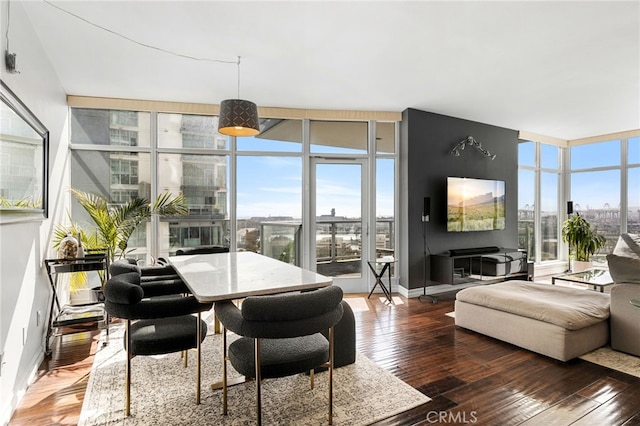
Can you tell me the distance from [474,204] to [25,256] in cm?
547

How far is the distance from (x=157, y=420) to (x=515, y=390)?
2.27 m

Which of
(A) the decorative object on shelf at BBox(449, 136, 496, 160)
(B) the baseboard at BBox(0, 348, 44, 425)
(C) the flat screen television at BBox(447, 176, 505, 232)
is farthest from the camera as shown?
(A) the decorative object on shelf at BBox(449, 136, 496, 160)

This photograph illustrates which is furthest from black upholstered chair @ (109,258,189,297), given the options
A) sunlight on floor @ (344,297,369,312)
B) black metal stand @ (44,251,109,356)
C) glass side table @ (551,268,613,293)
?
glass side table @ (551,268,613,293)

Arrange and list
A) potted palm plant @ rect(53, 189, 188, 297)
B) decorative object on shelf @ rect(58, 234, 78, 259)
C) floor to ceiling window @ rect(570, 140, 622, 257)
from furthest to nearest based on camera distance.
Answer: floor to ceiling window @ rect(570, 140, 622, 257) < potted palm plant @ rect(53, 189, 188, 297) < decorative object on shelf @ rect(58, 234, 78, 259)

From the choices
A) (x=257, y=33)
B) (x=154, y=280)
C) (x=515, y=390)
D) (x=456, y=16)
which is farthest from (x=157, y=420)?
(x=456, y=16)

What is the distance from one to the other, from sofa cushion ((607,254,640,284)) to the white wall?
4417 millimetres

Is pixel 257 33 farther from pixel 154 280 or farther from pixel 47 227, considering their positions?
pixel 47 227

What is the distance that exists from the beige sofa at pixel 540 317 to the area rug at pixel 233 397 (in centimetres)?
133

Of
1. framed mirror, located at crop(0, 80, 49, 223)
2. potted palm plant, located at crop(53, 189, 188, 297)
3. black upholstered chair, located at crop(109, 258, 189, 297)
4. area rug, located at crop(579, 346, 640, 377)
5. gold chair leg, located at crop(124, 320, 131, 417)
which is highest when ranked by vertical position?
framed mirror, located at crop(0, 80, 49, 223)

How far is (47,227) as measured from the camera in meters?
3.40

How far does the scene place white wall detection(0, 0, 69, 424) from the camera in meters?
2.19

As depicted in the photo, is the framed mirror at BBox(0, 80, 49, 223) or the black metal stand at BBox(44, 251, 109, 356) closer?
the framed mirror at BBox(0, 80, 49, 223)

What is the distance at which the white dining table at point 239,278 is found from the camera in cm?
183

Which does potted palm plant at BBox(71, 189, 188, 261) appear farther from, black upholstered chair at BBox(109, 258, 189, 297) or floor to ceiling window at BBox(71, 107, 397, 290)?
black upholstered chair at BBox(109, 258, 189, 297)
